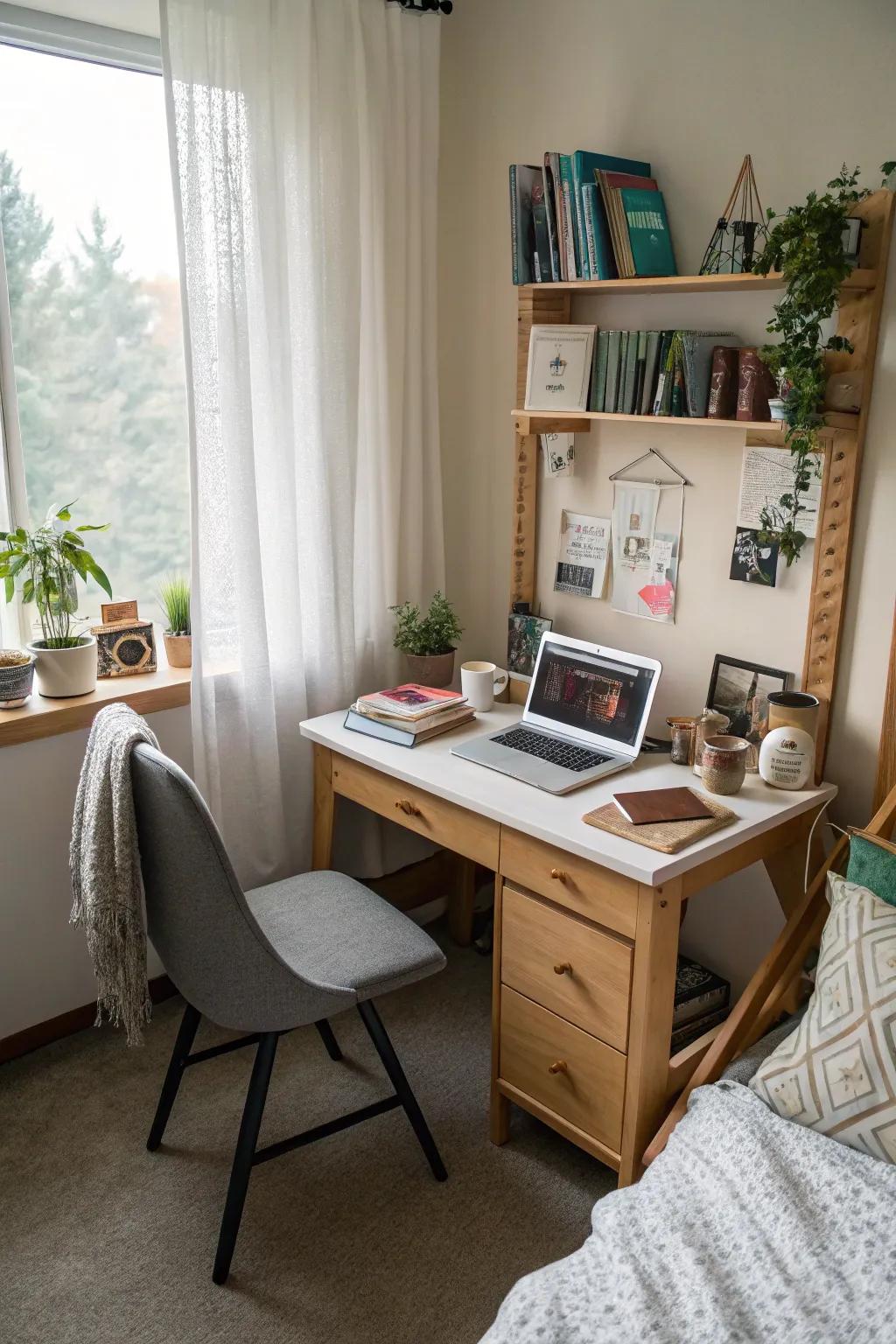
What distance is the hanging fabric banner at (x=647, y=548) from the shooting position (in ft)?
8.14

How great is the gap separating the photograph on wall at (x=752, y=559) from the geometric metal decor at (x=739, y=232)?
1.75 ft

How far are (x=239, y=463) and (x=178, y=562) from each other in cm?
49

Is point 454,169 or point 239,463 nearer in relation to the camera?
point 239,463

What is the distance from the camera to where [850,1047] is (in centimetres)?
167

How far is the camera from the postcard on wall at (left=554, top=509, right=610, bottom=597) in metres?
2.64

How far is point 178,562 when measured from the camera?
111 inches

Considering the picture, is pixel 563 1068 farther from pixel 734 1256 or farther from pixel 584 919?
pixel 734 1256

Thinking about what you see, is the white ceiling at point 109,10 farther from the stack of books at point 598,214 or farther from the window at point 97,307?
the stack of books at point 598,214

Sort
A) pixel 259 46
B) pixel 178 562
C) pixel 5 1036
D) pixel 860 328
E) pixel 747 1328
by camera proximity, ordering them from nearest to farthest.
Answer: pixel 747 1328 < pixel 860 328 < pixel 259 46 < pixel 5 1036 < pixel 178 562

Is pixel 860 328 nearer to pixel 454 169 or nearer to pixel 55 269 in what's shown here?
pixel 454 169

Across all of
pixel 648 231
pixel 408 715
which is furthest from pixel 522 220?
pixel 408 715

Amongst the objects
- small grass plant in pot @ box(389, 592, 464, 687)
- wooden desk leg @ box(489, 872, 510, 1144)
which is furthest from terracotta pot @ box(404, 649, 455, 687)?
wooden desk leg @ box(489, 872, 510, 1144)

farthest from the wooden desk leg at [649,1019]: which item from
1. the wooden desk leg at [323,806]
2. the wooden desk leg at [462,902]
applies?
the wooden desk leg at [462,902]

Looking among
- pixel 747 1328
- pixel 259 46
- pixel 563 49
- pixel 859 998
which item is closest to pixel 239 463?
pixel 259 46
